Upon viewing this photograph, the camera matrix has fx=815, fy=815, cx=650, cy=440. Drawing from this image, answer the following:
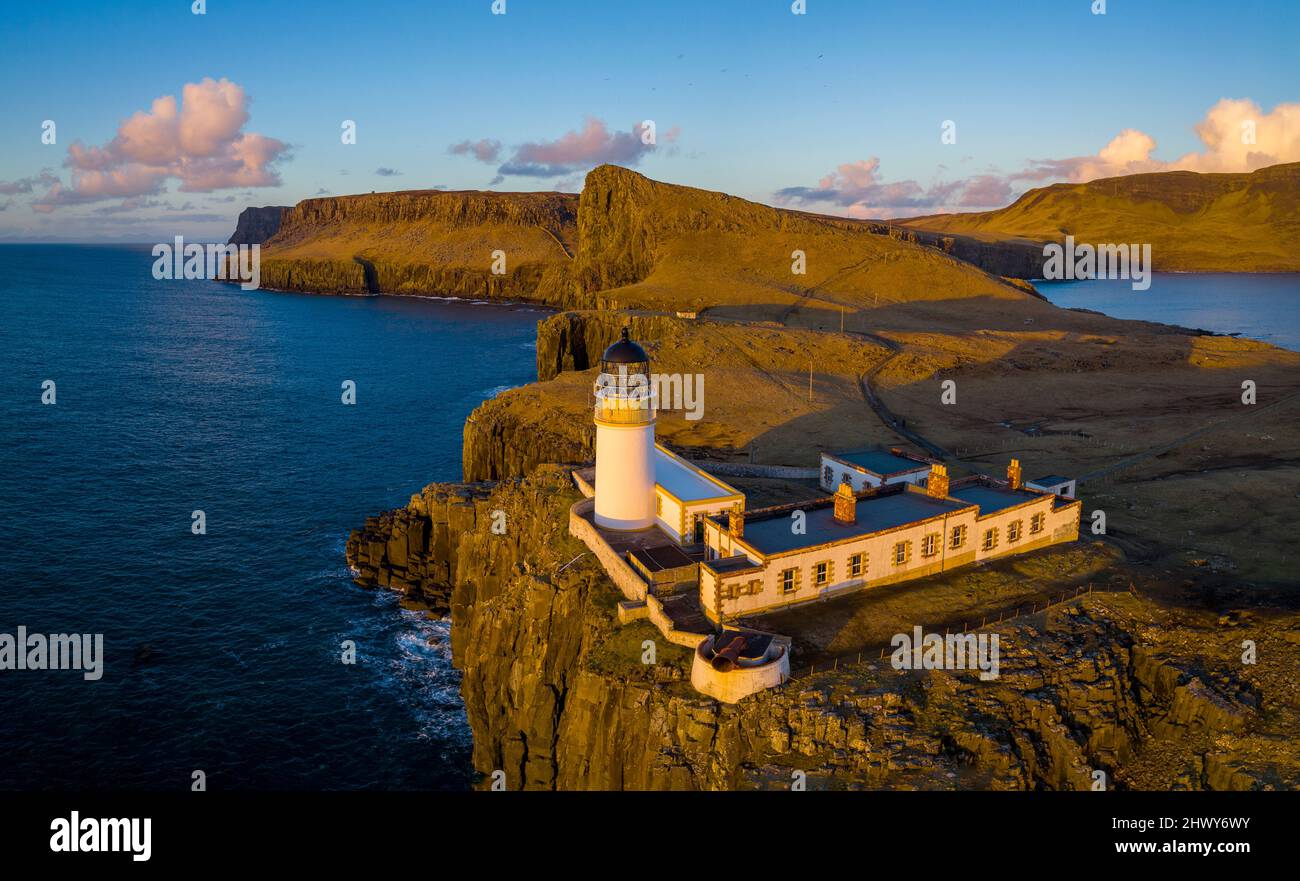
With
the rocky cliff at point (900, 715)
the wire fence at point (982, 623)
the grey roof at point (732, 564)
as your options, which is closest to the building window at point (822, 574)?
the grey roof at point (732, 564)

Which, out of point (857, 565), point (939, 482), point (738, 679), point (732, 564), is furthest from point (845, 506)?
point (738, 679)

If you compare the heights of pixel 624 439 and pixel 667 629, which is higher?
pixel 624 439

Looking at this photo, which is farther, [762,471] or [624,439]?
[762,471]

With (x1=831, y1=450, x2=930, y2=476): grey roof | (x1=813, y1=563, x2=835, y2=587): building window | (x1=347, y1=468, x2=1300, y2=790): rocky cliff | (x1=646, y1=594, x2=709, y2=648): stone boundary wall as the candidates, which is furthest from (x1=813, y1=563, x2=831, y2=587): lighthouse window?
(x1=831, y1=450, x2=930, y2=476): grey roof

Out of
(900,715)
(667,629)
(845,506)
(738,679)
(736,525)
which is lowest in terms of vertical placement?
(900,715)

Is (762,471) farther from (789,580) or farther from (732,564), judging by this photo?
(732,564)

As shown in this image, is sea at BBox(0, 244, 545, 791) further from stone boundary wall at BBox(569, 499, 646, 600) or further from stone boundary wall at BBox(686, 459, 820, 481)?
stone boundary wall at BBox(686, 459, 820, 481)

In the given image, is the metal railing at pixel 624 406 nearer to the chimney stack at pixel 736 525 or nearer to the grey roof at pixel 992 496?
the chimney stack at pixel 736 525
